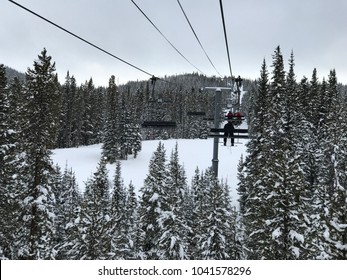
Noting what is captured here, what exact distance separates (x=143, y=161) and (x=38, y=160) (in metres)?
57.5

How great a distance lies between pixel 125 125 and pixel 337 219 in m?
68.6

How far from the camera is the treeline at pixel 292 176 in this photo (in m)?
16.6

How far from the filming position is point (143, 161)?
75.8 metres

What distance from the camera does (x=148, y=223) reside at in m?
27.3

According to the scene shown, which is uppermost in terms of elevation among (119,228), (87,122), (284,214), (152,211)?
→ (87,122)

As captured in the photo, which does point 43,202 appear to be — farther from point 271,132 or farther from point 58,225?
point 58,225

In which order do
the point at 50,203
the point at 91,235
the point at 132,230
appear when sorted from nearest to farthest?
1. the point at 91,235
2. the point at 50,203
3. the point at 132,230

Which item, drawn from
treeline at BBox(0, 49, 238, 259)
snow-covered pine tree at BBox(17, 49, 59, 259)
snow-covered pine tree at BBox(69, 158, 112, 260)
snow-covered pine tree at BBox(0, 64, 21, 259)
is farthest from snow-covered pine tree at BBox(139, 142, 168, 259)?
snow-covered pine tree at BBox(0, 64, 21, 259)

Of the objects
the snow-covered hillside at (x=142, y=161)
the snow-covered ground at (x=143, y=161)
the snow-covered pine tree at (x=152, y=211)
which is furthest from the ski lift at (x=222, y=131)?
the snow-covered hillside at (x=142, y=161)

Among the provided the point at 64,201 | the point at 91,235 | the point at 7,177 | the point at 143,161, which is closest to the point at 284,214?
the point at 91,235

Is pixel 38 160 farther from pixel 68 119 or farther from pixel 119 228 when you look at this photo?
pixel 68 119

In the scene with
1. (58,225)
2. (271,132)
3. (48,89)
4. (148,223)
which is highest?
(48,89)

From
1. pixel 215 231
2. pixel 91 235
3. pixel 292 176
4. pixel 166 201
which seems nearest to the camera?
pixel 292 176
